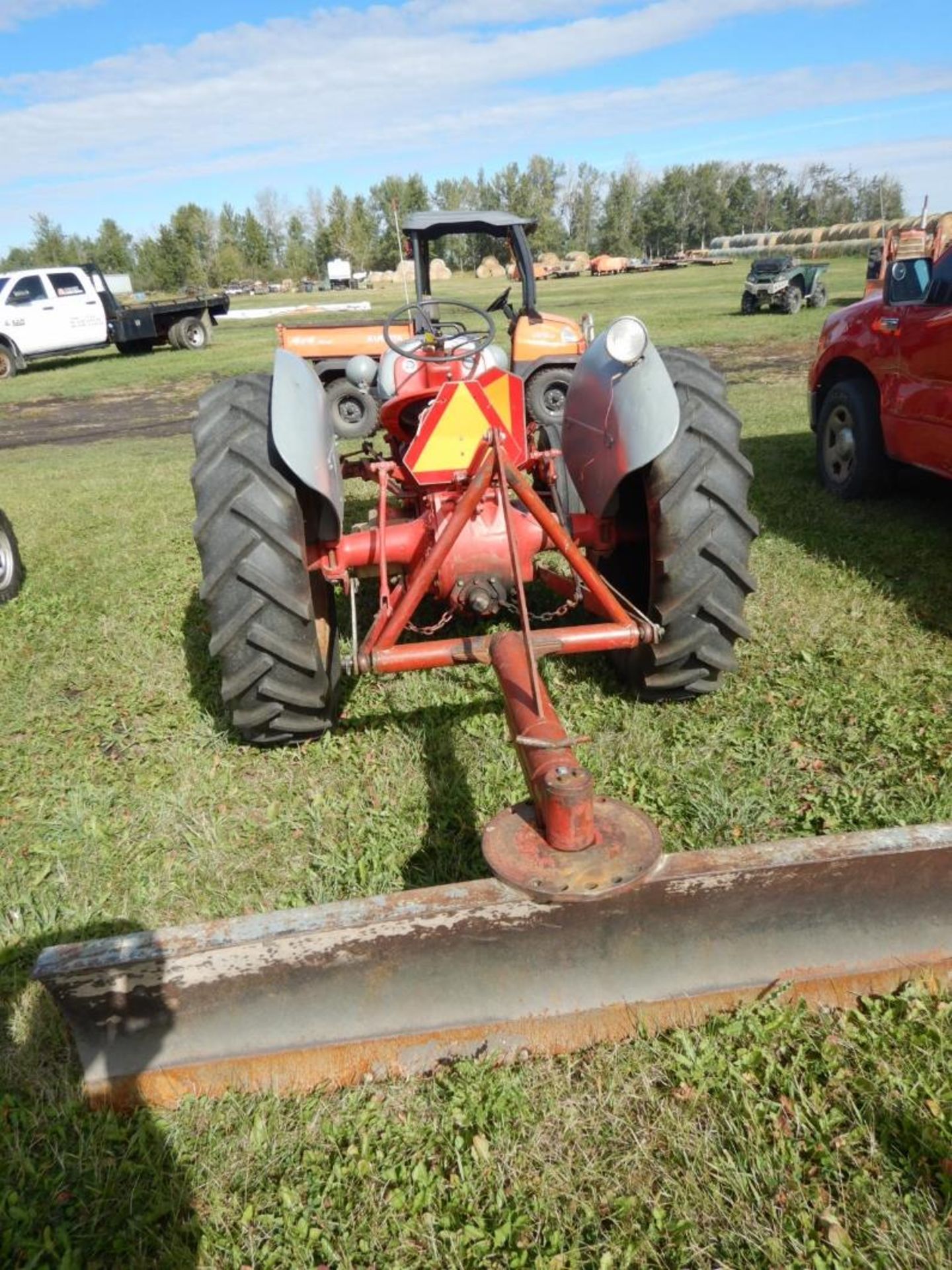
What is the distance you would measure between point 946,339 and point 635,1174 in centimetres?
461

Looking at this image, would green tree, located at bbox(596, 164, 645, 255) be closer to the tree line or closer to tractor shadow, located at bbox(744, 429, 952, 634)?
the tree line

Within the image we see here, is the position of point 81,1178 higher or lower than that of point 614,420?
lower

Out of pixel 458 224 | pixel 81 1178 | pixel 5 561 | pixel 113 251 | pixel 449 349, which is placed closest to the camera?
pixel 81 1178

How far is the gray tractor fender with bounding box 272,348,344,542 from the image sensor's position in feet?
9.95

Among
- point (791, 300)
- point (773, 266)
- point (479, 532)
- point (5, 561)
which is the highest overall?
point (479, 532)

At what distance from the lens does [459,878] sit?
9.00 feet

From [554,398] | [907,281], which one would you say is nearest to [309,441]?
[907,281]

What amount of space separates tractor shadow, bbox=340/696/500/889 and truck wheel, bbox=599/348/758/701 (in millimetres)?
748

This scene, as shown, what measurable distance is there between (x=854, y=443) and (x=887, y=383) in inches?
19.6

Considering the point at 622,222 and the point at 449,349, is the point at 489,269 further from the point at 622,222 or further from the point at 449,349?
the point at 449,349

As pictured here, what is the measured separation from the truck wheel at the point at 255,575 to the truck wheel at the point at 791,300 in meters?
22.0

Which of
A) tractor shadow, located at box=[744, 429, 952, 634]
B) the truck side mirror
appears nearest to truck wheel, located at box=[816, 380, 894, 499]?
tractor shadow, located at box=[744, 429, 952, 634]

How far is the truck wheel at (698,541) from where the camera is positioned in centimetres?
307

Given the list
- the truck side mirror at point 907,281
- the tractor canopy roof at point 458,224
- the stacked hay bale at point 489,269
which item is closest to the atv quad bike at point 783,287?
the tractor canopy roof at point 458,224
